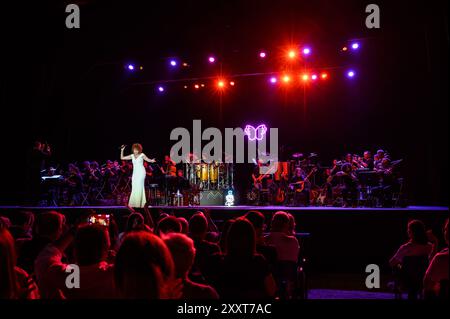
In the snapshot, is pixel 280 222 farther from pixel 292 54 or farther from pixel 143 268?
pixel 292 54

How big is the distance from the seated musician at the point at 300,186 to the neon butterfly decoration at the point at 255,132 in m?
2.48

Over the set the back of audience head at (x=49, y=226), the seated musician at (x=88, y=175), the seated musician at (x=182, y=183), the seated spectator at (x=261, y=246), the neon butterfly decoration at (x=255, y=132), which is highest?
the neon butterfly decoration at (x=255, y=132)

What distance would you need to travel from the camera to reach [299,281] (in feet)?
15.3

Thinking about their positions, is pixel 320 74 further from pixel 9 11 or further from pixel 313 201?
pixel 9 11

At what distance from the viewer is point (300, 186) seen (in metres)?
12.0

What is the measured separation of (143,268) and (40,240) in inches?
75.6

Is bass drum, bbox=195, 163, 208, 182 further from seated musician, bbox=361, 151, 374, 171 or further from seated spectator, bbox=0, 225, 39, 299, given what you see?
seated spectator, bbox=0, 225, 39, 299

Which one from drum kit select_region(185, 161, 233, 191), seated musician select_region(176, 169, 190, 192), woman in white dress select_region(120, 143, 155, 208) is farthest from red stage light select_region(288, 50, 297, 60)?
woman in white dress select_region(120, 143, 155, 208)

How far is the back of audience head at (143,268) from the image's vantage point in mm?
1778

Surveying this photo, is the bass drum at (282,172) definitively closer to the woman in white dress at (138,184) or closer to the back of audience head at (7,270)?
the woman in white dress at (138,184)

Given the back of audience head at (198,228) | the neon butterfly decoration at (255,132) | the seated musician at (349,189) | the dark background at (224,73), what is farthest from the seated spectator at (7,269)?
the neon butterfly decoration at (255,132)

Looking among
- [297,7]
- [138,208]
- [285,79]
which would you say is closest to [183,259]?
[297,7]

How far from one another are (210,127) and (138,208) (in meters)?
5.56

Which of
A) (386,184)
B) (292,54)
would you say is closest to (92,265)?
(386,184)
